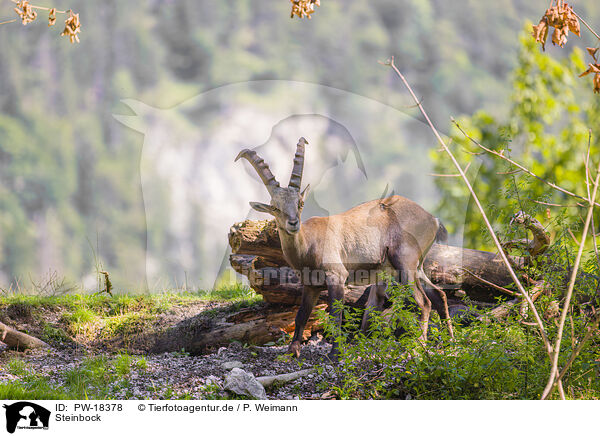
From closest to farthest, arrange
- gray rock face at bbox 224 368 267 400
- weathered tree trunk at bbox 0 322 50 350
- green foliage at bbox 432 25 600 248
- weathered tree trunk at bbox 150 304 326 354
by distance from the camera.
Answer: gray rock face at bbox 224 368 267 400, weathered tree trunk at bbox 0 322 50 350, weathered tree trunk at bbox 150 304 326 354, green foliage at bbox 432 25 600 248

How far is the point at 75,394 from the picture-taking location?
353 centimetres

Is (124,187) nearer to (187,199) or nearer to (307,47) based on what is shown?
(187,199)

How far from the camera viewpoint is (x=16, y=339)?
4566 mm

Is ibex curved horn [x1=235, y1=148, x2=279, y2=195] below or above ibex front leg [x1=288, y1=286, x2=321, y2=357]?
above

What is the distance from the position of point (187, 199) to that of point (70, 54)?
2.23m

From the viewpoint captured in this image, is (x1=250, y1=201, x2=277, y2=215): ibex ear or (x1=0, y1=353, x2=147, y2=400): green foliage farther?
(x1=250, y1=201, x2=277, y2=215): ibex ear

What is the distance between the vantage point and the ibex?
4.32m

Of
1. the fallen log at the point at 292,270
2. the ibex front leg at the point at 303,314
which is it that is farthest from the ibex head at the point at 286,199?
the ibex front leg at the point at 303,314

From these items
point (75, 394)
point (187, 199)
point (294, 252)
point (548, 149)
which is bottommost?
point (75, 394)

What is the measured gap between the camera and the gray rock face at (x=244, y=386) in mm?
3330
